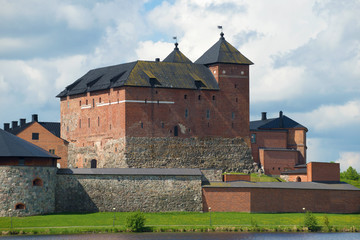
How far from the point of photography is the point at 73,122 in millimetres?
99875

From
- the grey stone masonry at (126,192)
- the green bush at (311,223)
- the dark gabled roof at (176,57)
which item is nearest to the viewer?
the green bush at (311,223)

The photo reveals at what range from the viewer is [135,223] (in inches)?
2751

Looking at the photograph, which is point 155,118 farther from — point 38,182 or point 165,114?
point 38,182

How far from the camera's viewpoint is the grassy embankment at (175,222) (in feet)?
230

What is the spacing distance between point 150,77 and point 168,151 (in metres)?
7.84

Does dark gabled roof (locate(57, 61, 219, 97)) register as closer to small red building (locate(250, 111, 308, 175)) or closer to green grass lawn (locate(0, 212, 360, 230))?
small red building (locate(250, 111, 308, 175))

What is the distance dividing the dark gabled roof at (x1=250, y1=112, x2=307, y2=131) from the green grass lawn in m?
24.6

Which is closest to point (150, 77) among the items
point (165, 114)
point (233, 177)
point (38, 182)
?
point (165, 114)

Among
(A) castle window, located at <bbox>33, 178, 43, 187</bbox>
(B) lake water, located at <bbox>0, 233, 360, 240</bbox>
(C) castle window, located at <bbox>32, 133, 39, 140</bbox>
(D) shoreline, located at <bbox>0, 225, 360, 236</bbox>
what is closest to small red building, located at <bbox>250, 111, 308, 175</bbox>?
(C) castle window, located at <bbox>32, 133, 39, 140</bbox>

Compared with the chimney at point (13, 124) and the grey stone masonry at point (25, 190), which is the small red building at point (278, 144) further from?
the grey stone masonry at point (25, 190)

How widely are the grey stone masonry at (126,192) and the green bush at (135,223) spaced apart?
6578mm

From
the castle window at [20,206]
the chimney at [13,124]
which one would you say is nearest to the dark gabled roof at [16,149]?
the castle window at [20,206]

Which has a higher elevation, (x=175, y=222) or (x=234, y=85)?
(x=234, y=85)

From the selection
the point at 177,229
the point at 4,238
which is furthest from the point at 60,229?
the point at 177,229
